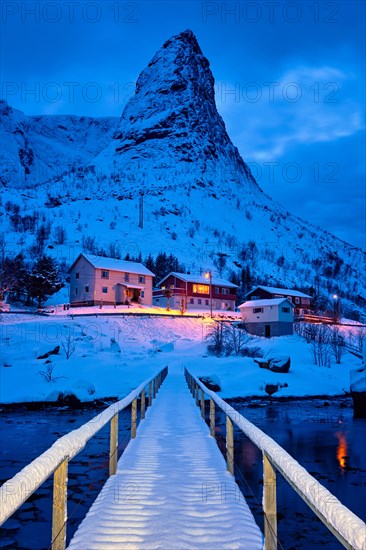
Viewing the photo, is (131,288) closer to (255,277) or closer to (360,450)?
(360,450)

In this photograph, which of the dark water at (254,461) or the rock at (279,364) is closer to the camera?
the dark water at (254,461)

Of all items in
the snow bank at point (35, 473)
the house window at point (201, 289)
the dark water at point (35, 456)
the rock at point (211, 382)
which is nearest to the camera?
the snow bank at point (35, 473)

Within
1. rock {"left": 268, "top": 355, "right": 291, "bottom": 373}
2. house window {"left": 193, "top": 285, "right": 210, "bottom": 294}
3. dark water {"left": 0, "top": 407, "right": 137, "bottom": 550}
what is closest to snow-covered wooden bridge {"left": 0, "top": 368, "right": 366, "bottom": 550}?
dark water {"left": 0, "top": 407, "right": 137, "bottom": 550}

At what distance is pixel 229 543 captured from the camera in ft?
14.8

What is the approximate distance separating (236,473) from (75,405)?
15.2 meters

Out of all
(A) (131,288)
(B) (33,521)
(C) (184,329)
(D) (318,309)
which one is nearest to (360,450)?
(B) (33,521)

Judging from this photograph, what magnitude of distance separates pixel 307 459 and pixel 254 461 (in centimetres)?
170

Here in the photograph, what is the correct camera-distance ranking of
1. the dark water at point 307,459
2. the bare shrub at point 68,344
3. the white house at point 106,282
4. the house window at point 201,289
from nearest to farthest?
the dark water at point 307,459
the bare shrub at point 68,344
the white house at point 106,282
the house window at point 201,289

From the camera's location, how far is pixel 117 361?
3488 centimetres

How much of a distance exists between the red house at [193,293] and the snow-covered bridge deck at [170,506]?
2541 inches

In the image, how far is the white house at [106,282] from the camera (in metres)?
63.4

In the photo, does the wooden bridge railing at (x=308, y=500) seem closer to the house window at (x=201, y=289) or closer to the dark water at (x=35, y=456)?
the dark water at (x=35, y=456)

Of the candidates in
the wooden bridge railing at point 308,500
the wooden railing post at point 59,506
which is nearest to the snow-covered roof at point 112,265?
the wooden railing post at point 59,506

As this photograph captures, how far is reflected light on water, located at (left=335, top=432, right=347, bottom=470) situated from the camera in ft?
45.4
